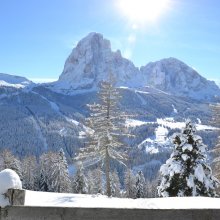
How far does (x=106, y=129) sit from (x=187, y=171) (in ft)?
40.1

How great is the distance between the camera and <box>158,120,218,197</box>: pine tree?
22.6 metres

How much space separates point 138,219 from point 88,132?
106 feet

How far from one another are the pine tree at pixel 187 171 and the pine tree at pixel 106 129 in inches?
430

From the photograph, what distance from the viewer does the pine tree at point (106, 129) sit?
34.6 metres

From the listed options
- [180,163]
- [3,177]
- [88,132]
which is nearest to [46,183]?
[88,132]

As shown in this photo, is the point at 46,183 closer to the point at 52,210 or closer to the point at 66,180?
the point at 66,180

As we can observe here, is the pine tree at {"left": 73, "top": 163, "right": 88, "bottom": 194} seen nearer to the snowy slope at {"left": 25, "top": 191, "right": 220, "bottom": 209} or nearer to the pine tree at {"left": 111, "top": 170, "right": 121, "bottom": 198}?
the pine tree at {"left": 111, "top": 170, "right": 121, "bottom": 198}

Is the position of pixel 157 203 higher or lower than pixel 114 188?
higher

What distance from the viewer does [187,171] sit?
23.3 meters

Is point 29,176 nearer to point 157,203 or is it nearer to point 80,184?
point 80,184

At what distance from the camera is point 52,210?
135 inches

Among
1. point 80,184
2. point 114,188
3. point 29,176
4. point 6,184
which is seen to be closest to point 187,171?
point 6,184

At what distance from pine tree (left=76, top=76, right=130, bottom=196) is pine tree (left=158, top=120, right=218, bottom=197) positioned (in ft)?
35.9

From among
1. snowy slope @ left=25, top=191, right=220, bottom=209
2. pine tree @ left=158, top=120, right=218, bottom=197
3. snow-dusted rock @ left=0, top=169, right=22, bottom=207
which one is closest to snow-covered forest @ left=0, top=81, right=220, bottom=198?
pine tree @ left=158, top=120, right=218, bottom=197
